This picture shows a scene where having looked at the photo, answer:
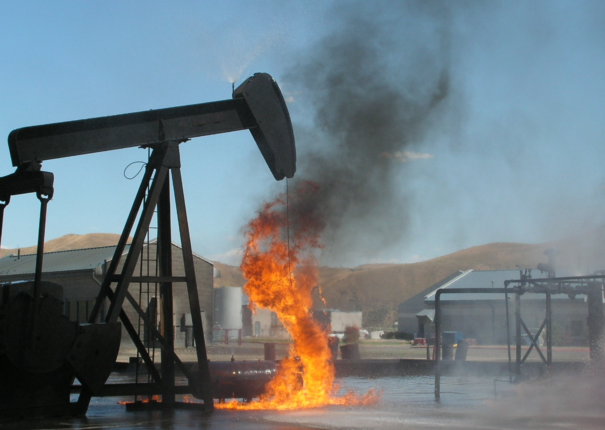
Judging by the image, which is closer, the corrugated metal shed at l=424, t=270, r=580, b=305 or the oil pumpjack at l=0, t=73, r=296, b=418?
the oil pumpjack at l=0, t=73, r=296, b=418

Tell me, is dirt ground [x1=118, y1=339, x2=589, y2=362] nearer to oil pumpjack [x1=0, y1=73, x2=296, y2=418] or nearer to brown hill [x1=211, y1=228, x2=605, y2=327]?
oil pumpjack [x1=0, y1=73, x2=296, y2=418]

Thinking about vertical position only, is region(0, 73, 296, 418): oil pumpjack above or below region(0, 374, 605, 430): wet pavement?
above

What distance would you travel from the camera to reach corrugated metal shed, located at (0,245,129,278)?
3384 cm

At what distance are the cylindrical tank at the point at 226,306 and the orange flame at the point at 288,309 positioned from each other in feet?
132

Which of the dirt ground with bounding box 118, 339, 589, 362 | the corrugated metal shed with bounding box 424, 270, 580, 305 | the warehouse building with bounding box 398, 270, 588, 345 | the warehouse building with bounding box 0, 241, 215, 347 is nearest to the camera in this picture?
the dirt ground with bounding box 118, 339, 589, 362

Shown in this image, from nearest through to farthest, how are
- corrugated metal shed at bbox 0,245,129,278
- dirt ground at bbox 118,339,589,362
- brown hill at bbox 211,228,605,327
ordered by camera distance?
dirt ground at bbox 118,339,589,362 → corrugated metal shed at bbox 0,245,129,278 → brown hill at bbox 211,228,605,327

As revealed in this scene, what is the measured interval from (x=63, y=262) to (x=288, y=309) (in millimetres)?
26394

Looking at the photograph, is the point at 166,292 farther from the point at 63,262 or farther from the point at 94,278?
the point at 63,262

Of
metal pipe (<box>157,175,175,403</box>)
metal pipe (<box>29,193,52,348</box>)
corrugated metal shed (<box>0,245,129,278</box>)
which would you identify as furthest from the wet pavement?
corrugated metal shed (<box>0,245,129,278</box>)

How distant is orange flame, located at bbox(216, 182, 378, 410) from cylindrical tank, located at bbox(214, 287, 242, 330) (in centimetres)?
4032

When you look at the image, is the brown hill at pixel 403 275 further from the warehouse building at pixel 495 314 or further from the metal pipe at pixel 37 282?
the metal pipe at pixel 37 282

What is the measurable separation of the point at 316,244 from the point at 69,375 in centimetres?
651

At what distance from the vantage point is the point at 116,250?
10.7m

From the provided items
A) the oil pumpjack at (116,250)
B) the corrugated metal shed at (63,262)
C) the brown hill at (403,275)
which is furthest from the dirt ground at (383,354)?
the brown hill at (403,275)
